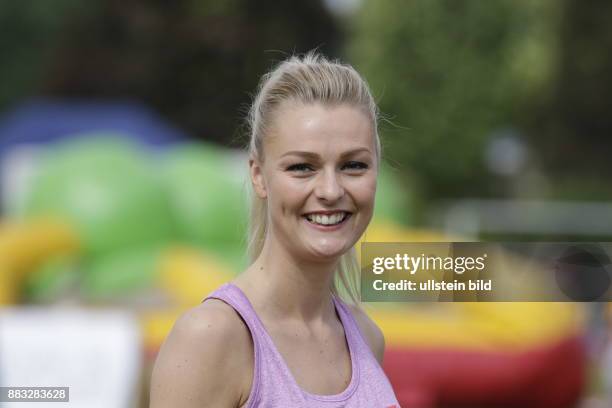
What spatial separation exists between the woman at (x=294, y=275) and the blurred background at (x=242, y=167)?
0.88 ft

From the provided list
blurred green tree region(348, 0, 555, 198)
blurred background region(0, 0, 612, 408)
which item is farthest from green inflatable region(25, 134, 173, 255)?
blurred green tree region(348, 0, 555, 198)

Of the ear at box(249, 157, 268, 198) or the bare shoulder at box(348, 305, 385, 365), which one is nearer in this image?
the ear at box(249, 157, 268, 198)

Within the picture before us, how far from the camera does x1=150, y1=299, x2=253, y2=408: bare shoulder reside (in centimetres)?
148

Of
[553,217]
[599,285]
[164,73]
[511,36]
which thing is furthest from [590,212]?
[599,285]

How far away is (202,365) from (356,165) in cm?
41

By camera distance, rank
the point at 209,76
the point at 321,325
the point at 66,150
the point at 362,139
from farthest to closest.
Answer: the point at 209,76 → the point at 66,150 → the point at 321,325 → the point at 362,139

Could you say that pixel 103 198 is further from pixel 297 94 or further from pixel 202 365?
pixel 202 365

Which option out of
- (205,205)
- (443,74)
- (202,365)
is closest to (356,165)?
(202,365)

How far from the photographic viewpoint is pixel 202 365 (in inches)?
58.7

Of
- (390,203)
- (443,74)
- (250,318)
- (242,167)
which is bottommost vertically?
(250,318)

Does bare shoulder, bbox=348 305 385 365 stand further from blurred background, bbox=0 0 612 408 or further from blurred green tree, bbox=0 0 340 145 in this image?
blurred green tree, bbox=0 0 340 145

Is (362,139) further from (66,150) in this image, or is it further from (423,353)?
(66,150)

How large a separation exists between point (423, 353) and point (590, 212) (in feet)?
31.9

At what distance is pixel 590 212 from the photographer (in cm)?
1474
